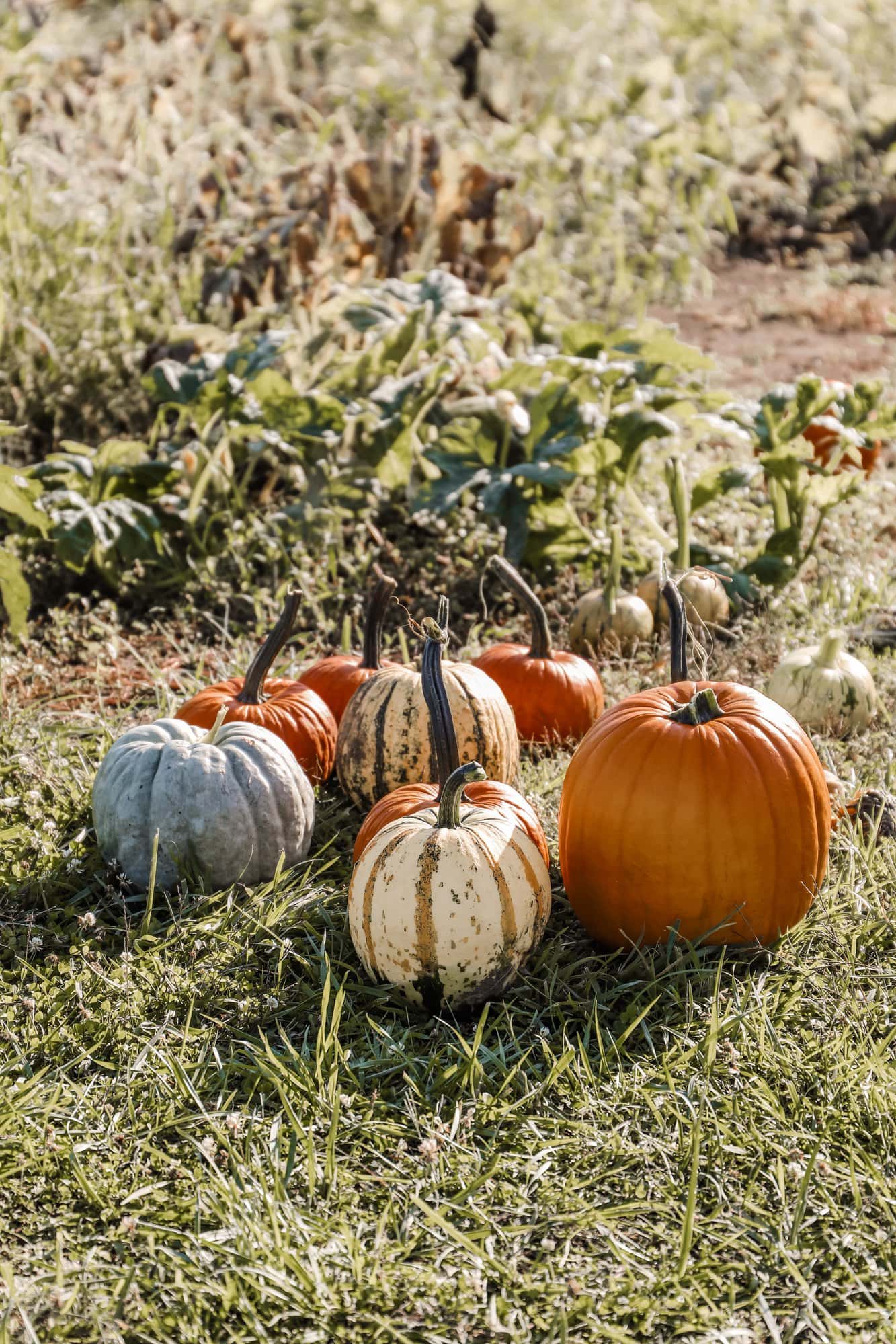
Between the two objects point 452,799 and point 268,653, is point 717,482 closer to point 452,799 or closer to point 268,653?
point 268,653

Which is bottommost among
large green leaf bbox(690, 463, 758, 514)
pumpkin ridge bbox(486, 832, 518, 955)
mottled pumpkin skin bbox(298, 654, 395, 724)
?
mottled pumpkin skin bbox(298, 654, 395, 724)

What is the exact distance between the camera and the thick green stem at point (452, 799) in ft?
7.43

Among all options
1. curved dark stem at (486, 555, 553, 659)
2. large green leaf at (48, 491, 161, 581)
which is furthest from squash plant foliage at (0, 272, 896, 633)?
curved dark stem at (486, 555, 553, 659)

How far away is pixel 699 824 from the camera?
2.40 meters

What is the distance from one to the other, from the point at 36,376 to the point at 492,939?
3553mm

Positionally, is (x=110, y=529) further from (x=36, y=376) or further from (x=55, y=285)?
(x=55, y=285)

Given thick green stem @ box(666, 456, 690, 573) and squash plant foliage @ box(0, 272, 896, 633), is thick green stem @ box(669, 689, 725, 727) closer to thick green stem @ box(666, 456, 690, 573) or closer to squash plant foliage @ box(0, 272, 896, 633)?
thick green stem @ box(666, 456, 690, 573)

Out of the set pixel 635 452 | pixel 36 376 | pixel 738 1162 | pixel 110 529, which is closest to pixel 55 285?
pixel 36 376

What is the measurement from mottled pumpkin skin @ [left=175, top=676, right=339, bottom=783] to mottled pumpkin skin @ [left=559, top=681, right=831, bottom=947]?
2.64 feet

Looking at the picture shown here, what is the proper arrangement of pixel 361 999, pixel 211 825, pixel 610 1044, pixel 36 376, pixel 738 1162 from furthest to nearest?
pixel 36 376 → pixel 211 825 → pixel 361 999 → pixel 610 1044 → pixel 738 1162

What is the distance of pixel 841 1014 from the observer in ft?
7.63

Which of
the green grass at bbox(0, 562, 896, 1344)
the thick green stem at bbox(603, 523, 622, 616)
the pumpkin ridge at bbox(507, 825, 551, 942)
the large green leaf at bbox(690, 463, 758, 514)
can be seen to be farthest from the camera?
the large green leaf at bbox(690, 463, 758, 514)

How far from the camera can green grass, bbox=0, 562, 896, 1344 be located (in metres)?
1.74

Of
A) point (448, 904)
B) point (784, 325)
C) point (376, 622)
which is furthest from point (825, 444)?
point (784, 325)
